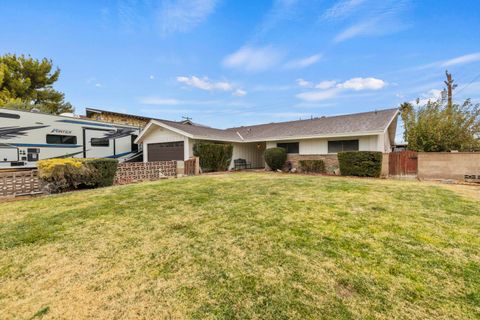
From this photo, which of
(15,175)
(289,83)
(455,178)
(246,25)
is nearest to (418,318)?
(15,175)

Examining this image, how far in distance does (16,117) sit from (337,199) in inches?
595

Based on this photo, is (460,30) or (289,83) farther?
(289,83)

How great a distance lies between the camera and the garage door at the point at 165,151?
15.0m

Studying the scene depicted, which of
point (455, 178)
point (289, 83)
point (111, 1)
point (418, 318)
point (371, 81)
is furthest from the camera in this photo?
point (371, 81)

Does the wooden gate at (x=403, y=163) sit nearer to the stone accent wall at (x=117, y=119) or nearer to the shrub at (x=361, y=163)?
the shrub at (x=361, y=163)

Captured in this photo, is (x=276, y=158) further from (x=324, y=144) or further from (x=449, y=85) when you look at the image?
(x=449, y=85)

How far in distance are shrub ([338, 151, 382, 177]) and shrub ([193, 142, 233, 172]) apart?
7420mm

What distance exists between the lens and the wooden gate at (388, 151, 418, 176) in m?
11.3

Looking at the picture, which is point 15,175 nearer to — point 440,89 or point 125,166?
point 125,166

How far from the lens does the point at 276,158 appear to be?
49.4 ft

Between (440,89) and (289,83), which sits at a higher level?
(289,83)

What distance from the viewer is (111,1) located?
9.82 metres

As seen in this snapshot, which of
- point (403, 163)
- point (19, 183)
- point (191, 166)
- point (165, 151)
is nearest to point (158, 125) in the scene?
point (165, 151)

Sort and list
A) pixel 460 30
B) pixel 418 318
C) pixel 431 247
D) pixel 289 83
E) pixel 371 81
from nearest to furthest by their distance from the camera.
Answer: pixel 418 318, pixel 431 247, pixel 460 30, pixel 289 83, pixel 371 81
